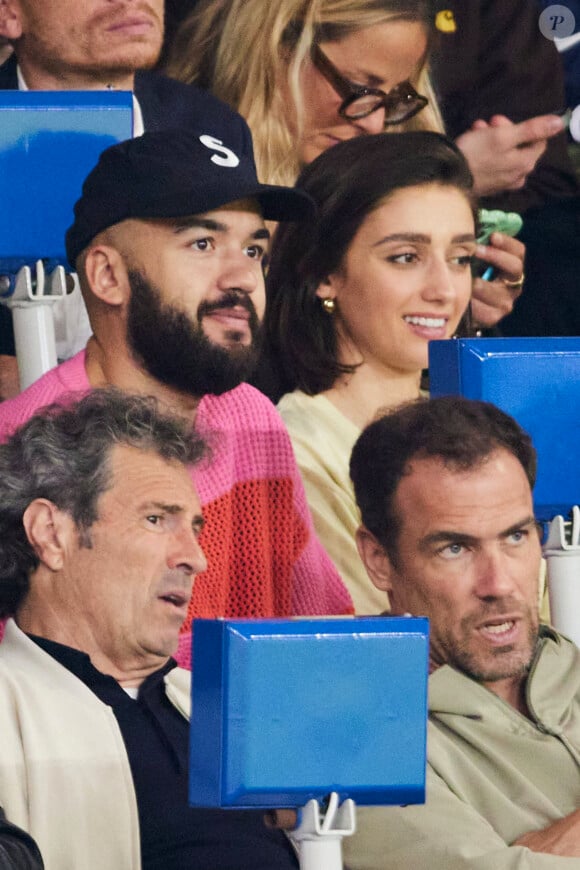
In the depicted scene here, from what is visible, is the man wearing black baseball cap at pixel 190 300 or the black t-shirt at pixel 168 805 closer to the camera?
the black t-shirt at pixel 168 805

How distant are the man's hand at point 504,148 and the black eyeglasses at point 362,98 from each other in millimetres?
107

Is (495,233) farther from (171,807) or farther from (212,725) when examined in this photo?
(212,725)

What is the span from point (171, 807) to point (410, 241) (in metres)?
0.98

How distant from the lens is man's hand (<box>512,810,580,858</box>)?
168 cm

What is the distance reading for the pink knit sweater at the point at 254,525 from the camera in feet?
6.84

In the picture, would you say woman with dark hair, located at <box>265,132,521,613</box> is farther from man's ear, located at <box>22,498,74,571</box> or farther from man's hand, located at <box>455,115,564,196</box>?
man's ear, located at <box>22,498,74,571</box>

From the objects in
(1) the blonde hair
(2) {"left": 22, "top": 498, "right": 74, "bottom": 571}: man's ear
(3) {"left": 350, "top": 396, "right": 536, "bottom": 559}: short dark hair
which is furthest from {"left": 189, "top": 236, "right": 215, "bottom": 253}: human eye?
(1) the blonde hair

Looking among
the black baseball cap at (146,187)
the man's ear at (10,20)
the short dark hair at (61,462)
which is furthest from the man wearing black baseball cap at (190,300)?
the man's ear at (10,20)

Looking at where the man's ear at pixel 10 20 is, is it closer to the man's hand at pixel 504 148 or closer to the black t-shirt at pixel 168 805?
the man's hand at pixel 504 148

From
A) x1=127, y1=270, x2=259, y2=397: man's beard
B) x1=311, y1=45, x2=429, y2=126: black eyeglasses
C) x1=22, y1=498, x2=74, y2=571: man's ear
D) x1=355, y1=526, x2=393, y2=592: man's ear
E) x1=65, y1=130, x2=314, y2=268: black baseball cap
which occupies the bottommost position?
x1=355, y1=526, x2=393, y2=592: man's ear

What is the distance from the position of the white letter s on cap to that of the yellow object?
692 millimetres

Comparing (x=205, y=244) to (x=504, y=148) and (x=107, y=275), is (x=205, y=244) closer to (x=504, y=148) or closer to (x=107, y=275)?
(x=107, y=275)

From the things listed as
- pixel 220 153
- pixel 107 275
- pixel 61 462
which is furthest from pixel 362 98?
pixel 61 462

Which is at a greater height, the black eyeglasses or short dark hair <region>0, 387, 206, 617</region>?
the black eyeglasses
